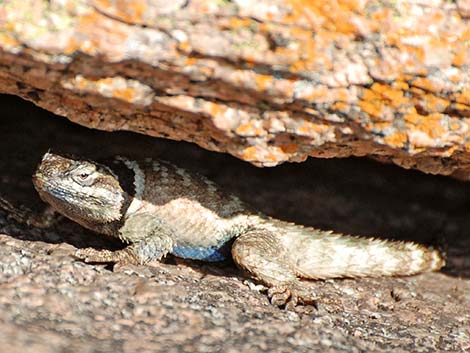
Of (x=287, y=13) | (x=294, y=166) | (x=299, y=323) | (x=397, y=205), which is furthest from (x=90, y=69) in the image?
(x=397, y=205)

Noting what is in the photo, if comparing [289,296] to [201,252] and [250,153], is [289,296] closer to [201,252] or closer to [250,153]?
[201,252]

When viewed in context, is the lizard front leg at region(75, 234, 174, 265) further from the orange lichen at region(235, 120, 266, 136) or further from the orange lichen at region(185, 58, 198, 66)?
the orange lichen at region(185, 58, 198, 66)

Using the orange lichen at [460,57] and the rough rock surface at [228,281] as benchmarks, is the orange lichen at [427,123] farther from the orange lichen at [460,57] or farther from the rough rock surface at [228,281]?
the rough rock surface at [228,281]

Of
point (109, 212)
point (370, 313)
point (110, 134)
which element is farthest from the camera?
point (110, 134)

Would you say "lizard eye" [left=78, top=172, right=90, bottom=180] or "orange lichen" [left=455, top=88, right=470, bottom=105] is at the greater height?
"orange lichen" [left=455, top=88, right=470, bottom=105]


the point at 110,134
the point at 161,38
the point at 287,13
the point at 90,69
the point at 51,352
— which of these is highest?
the point at 287,13

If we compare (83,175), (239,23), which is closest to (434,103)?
(239,23)

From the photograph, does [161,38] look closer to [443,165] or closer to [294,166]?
[443,165]

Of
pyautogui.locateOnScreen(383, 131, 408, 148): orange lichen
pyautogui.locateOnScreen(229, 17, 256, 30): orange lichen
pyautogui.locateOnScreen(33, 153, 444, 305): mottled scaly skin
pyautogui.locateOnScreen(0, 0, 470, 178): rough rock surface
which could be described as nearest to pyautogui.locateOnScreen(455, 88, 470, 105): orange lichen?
pyautogui.locateOnScreen(0, 0, 470, 178): rough rock surface
